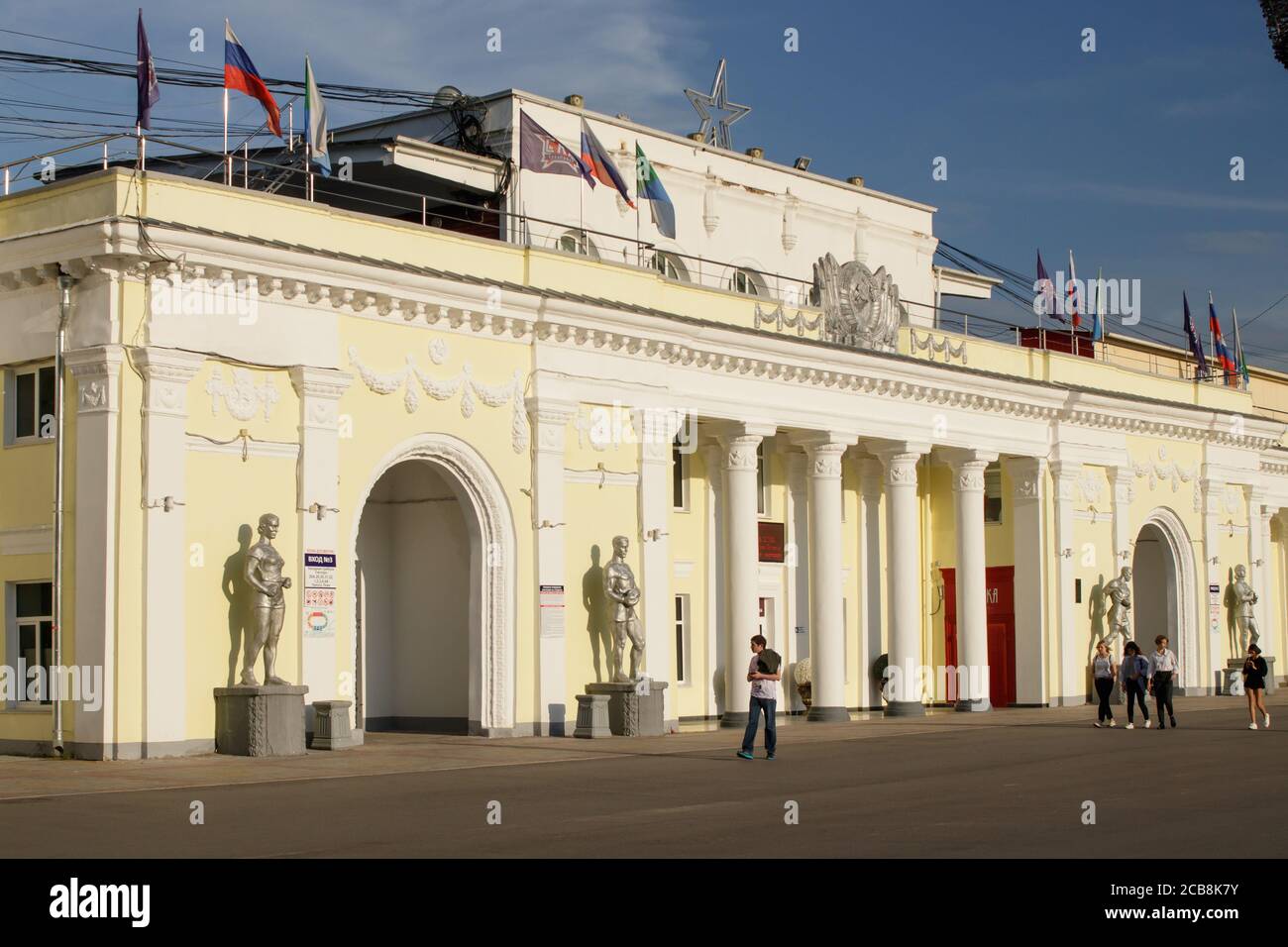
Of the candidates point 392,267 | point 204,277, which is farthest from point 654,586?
point 204,277

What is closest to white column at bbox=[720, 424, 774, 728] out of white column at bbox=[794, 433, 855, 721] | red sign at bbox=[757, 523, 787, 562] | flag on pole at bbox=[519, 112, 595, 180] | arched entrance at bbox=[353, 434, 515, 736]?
white column at bbox=[794, 433, 855, 721]

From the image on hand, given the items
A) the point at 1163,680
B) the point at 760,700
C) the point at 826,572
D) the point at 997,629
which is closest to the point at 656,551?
the point at 826,572

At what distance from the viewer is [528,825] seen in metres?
14.6

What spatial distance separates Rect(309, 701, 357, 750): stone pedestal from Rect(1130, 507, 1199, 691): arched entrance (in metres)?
25.0

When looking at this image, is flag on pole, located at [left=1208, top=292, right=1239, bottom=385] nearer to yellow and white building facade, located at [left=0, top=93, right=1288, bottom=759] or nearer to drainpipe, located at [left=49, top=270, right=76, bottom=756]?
yellow and white building facade, located at [left=0, top=93, right=1288, bottom=759]

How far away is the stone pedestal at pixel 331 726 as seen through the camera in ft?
79.4

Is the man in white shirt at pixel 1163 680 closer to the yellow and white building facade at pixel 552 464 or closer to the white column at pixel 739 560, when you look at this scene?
the yellow and white building facade at pixel 552 464

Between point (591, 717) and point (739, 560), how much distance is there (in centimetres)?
555

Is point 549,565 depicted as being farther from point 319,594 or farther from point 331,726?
point 331,726

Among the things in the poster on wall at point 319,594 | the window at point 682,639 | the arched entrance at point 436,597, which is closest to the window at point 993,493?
the window at point 682,639

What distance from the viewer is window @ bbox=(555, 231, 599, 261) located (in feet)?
112

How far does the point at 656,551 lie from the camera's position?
1196 inches

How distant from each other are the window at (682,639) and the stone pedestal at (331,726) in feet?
34.6

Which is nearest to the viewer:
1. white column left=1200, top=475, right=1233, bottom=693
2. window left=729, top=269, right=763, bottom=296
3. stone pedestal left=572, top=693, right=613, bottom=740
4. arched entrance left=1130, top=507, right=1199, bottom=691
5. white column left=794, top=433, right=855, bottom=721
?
stone pedestal left=572, top=693, right=613, bottom=740
